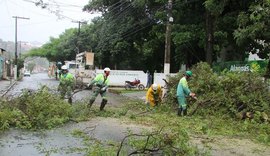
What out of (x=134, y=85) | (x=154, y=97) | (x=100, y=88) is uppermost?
(x=100, y=88)

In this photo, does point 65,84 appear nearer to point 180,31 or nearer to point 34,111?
point 34,111

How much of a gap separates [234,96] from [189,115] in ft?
5.56

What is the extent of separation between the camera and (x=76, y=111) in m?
14.6

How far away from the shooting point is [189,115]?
1516 centimetres

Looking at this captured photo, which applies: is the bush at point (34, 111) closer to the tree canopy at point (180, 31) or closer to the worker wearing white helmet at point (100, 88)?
the worker wearing white helmet at point (100, 88)

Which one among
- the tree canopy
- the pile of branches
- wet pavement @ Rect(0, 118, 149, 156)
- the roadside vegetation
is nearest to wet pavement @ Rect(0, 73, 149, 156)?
wet pavement @ Rect(0, 118, 149, 156)

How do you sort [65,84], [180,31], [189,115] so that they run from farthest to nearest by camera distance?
1. [180,31]
2. [65,84]
3. [189,115]

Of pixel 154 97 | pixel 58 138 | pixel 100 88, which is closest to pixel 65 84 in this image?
pixel 100 88

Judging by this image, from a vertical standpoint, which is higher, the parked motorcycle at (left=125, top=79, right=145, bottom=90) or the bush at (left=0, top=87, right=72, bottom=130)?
the bush at (left=0, top=87, right=72, bottom=130)

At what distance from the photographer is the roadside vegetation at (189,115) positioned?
30.4ft

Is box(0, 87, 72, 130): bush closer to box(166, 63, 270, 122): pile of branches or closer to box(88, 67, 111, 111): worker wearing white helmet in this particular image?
box(88, 67, 111, 111): worker wearing white helmet

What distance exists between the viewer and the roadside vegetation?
9.27 metres

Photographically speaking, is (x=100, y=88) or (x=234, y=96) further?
(x=100, y=88)

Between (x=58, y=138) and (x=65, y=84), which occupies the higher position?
(x=65, y=84)
